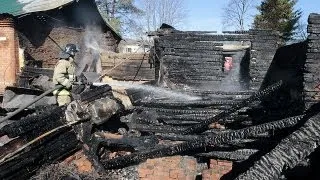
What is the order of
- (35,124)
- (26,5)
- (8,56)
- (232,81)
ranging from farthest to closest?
(26,5) < (8,56) < (232,81) < (35,124)

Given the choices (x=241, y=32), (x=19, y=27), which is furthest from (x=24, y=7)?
(x=241, y=32)

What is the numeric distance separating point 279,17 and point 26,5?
22023mm

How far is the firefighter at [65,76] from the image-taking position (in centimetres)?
750

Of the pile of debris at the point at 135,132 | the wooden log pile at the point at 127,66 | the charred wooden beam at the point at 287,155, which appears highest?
the charred wooden beam at the point at 287,155

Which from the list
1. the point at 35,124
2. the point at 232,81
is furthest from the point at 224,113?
the point at 232,81

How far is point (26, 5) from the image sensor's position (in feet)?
57.5

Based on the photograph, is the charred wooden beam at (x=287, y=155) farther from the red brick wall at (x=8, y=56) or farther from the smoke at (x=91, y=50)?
the smoke at (x=91, y=50)

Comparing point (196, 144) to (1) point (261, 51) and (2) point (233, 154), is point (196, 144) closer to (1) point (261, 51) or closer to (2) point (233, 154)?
(2) point (233, 154)

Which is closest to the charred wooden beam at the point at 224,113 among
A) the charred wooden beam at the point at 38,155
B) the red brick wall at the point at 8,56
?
the charred wooden beam at the point at 38,155

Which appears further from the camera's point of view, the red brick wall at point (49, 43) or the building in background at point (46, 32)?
the red brick wall at point (49, 43)

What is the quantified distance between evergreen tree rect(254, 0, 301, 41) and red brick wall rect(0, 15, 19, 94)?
70.0 feet

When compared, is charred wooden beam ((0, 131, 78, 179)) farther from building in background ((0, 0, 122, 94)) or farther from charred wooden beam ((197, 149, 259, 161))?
building in background ((0, 0, 122, 94))

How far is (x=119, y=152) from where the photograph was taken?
259 inches

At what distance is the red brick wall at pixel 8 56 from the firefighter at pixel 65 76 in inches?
381
